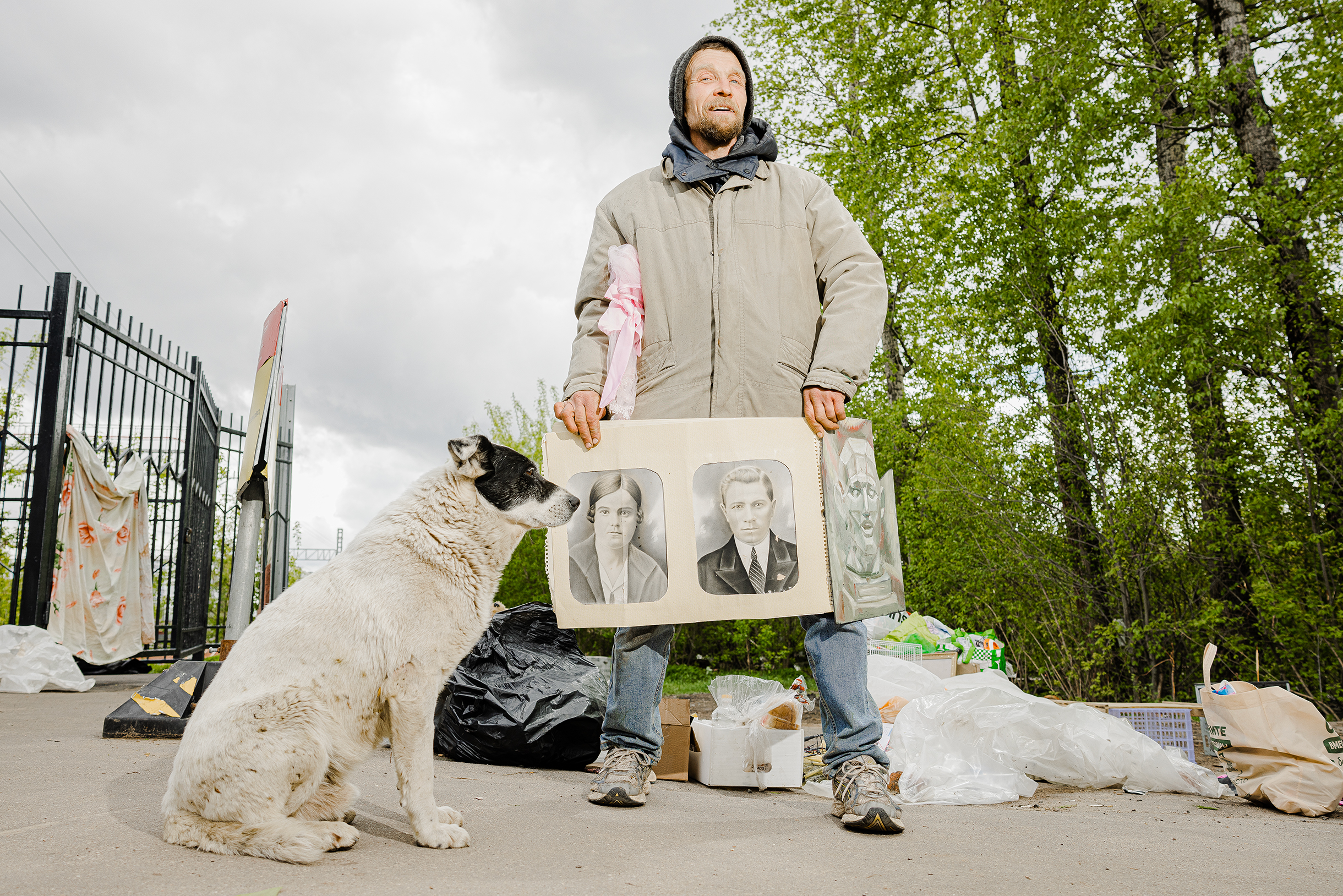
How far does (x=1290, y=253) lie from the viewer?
6.95m

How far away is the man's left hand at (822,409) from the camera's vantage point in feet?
8.95

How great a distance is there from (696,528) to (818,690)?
71 centimetres

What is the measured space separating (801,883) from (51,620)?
7745 mm

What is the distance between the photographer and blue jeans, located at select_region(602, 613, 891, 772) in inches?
108

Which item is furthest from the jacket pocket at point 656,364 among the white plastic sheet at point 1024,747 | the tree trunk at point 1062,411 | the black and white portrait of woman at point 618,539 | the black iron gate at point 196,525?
the black iron gate at point 196,525

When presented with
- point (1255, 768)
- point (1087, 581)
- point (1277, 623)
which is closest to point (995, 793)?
point (1255, 768)

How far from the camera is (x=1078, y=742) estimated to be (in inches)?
155

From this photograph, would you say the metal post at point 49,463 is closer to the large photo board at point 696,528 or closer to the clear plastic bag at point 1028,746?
the large photo board at point 696,528

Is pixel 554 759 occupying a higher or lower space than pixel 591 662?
lower

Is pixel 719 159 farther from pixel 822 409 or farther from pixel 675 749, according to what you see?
pixel 675 749

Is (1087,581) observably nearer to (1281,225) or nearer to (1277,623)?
(1277,623)

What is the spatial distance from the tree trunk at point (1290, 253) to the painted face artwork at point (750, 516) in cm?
567

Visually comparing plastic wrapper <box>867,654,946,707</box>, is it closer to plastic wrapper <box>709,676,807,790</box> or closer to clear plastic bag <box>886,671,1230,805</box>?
clear plastic bag <box>886,671,1230,805</box>

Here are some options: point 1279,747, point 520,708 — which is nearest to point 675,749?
point 520,708
